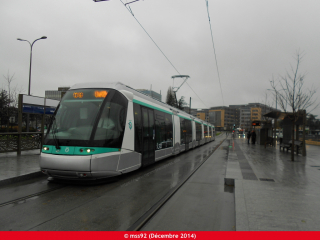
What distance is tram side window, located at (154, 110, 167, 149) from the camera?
10.9 meters

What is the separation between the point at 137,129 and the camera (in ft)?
28.0

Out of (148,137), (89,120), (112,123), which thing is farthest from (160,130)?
(89,120)

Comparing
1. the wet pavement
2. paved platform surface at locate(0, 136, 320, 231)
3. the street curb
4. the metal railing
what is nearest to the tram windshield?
the street curb

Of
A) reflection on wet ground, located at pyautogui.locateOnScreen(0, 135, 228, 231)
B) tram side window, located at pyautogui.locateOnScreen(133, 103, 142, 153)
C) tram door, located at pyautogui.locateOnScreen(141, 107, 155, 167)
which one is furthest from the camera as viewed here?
tram door, located at pyautogui.locateOnScreen(141, 107, 155, 167)

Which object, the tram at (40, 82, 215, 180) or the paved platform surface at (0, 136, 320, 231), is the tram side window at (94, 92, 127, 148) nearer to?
the tram at (40, 82, 215, 180)

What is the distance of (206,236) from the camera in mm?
3801

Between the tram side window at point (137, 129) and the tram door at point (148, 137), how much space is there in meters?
0.37

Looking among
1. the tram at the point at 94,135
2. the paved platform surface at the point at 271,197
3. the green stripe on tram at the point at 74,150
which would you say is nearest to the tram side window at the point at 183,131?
the paved platform surface at the point at 271,197

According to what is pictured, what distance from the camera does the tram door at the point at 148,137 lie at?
30.0 feet

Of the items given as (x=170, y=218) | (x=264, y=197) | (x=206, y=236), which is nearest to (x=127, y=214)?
(x=170, y=218)

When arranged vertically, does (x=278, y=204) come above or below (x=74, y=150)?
below

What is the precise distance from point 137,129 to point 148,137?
47.2 inches

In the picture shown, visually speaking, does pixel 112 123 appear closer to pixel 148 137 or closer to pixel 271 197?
pixel 148 137

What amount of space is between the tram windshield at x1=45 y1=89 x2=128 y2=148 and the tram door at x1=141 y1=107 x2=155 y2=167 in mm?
1887
